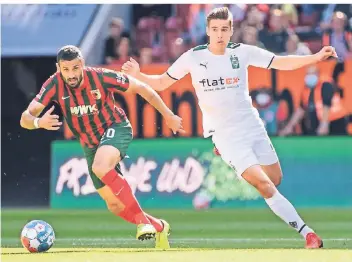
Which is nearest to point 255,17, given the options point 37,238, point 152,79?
point 152,79

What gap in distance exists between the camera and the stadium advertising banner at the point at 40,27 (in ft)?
66.8

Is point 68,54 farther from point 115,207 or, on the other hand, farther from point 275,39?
point 275,39

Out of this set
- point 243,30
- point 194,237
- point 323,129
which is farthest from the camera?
point 243,30

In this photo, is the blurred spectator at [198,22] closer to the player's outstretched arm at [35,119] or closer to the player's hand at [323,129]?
the player's hand at [323,129]

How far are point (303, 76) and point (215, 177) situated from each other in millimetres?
2124

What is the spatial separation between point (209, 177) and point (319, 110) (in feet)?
6.53

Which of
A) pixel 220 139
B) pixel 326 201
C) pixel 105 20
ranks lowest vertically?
pixel 326 201

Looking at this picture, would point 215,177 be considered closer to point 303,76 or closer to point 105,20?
point 303,76

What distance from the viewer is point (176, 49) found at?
1955cm

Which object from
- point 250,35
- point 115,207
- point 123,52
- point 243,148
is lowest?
point 115,207

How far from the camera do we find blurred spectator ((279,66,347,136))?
17609mm

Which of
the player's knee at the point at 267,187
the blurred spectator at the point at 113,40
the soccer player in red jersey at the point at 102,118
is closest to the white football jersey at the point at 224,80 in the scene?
the soccer player in red jersey at the point at 102,118

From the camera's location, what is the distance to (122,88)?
10.8 metres

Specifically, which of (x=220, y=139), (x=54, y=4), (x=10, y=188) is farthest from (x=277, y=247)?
(x=54, y=4)
